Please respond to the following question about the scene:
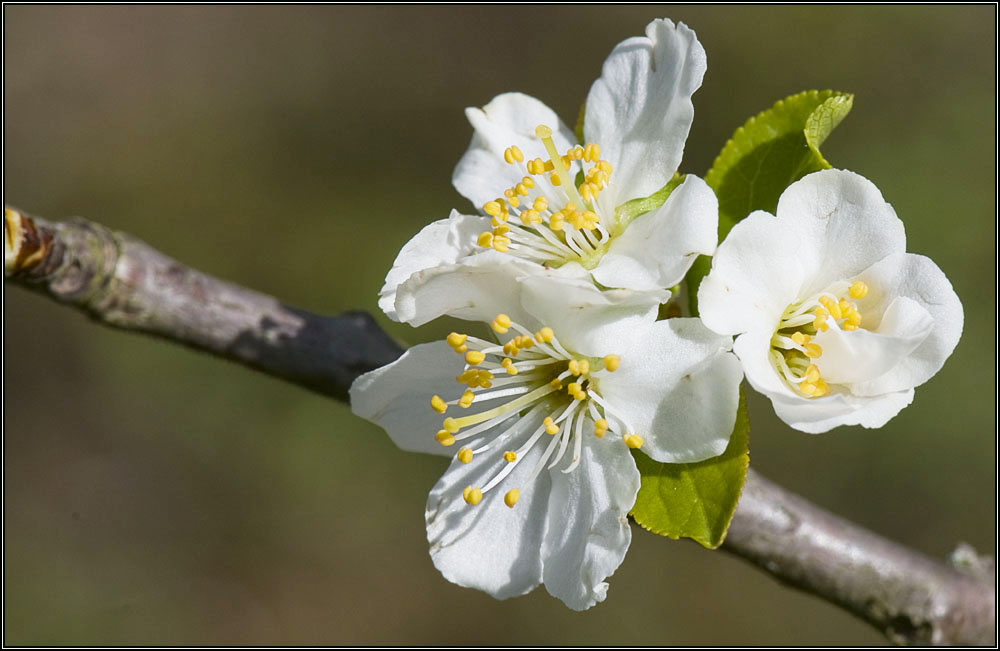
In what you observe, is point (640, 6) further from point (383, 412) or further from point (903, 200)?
point (383, 412)

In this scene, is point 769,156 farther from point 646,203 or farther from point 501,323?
point 501,323

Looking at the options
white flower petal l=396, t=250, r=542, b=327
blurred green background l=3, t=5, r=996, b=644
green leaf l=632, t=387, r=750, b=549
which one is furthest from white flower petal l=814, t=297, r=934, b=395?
blurred green background l=3, t=5, r=996, b=644

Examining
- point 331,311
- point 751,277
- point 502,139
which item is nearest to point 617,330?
point 751,277

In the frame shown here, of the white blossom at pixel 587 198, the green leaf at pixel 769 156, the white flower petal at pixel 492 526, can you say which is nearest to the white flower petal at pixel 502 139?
the white blossom at pixel 587 198

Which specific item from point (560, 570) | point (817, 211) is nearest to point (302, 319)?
point (560, 570)

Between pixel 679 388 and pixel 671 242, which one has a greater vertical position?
pixel 671 242

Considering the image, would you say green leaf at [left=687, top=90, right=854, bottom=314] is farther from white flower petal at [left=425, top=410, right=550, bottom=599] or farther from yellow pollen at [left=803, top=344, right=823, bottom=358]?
white flower petal at [left=425, top=410, right=550, bottom=599]
